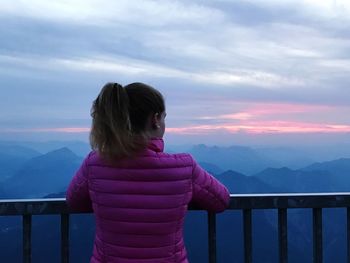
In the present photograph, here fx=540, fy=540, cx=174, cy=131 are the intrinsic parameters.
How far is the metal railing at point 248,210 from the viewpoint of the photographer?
9.50 feet

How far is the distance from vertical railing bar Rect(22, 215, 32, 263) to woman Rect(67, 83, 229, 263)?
659 mm

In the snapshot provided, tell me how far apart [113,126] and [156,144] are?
22 cm

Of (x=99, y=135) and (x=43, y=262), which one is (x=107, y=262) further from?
(x=43, y=262)

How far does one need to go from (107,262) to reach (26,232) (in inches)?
30.0

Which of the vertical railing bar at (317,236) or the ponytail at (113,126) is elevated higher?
the ponytail at (113,126)

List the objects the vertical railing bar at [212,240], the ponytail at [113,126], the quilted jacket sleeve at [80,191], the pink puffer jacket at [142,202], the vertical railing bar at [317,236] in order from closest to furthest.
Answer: the ponytail at [113,126], the pink puffer jacket at [142,202], the quilted jacket sleeve at [80,191], the vertical railing bar at [212,240], the vertical railing bar at [317,236]

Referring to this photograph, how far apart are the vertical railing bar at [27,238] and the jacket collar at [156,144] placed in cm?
98

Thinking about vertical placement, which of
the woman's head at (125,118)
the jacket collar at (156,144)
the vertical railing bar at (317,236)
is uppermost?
the woman's head at (125,118)

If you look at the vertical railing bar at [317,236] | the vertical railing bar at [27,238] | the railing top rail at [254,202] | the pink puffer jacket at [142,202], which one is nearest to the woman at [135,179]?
the pink puffer jacket at [142,202]

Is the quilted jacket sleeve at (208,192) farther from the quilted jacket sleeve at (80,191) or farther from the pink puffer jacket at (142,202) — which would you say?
the quilted jacket sleeve at (80,191)

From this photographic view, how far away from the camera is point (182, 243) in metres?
2.49

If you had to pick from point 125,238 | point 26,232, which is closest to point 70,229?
point 26,232

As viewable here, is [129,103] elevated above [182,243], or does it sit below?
above

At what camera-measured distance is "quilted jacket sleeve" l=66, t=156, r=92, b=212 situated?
247 cm
